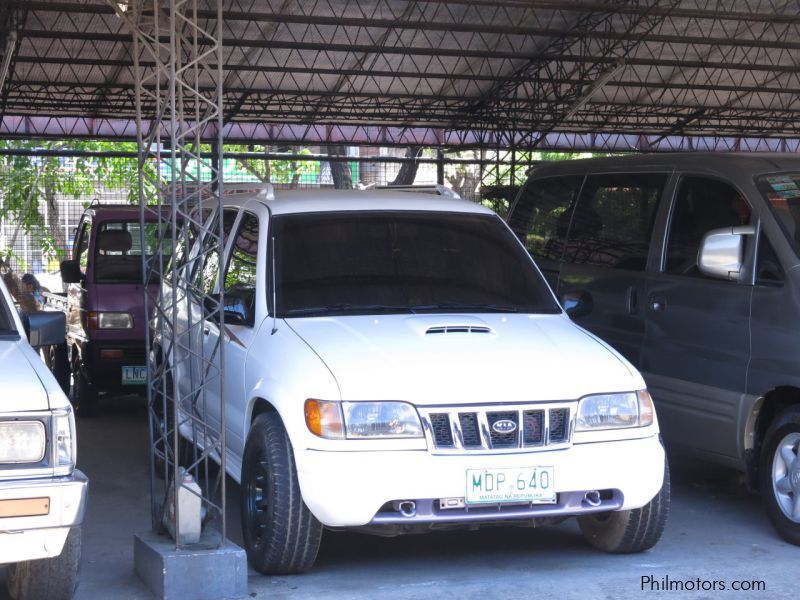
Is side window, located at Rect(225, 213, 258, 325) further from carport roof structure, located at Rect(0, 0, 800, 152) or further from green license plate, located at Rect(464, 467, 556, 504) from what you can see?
carport roof structure, located at Rect(0, 0, 800, 152)

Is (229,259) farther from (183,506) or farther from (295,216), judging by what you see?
(183,506)

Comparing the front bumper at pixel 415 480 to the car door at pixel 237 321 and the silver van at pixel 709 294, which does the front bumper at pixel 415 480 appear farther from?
the silver van at pixel 709 294

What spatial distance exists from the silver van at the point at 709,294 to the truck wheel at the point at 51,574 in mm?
3108

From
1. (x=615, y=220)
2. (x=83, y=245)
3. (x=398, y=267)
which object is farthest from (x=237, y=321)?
(x=83, y=245)

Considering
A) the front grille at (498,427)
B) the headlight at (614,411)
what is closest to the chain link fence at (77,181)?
the headlight at (614,411)

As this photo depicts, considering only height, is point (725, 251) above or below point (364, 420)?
above

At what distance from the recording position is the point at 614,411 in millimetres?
5199

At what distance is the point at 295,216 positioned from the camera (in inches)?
246

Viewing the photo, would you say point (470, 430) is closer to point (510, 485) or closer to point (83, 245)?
point (510, 485)

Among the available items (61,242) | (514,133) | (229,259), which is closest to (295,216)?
(229,259)

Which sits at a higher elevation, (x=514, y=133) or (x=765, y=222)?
(x=514, y=133)

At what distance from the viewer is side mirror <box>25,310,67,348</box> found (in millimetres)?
5301

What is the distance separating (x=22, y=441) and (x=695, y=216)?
4318 millimetres

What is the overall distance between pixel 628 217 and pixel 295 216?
2.40m
